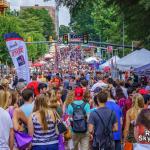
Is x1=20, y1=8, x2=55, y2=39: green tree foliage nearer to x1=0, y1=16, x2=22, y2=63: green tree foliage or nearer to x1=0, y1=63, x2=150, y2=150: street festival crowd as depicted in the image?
x1=0, y1=16, x2=22, y2=63: green tree foliage

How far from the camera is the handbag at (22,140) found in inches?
345

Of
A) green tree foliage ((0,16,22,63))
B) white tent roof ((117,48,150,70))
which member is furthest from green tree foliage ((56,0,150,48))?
green tree foliage ((0,16,22,63))

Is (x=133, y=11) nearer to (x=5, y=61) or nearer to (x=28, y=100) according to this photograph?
(x=28, y=100)

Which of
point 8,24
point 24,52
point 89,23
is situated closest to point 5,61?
point 8,24

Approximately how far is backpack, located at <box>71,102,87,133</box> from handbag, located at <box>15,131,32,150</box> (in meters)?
3.09

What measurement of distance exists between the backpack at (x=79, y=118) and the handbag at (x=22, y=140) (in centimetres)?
309

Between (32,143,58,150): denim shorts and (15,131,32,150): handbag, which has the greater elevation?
(15,131,32,150): handbag

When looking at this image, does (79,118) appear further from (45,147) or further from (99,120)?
(45,147)

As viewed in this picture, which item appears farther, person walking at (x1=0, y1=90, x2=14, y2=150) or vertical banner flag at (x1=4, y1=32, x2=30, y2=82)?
vertical banner flag at (x1=4, y1=32, x2=30, y2=82)

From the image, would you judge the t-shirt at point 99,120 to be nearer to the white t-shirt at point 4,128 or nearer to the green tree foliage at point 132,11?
the white t-shirt at point 4,128

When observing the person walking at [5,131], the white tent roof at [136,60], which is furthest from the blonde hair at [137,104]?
the white tent roof at [136,60]

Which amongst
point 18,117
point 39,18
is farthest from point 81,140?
point 39,18

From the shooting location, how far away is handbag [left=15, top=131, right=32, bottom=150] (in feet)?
28.7

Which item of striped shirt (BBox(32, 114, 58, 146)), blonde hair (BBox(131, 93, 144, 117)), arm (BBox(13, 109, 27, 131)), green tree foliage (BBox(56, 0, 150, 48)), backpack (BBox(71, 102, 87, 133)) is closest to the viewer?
striped shirt (BBox(32, 114, 58, 146))
